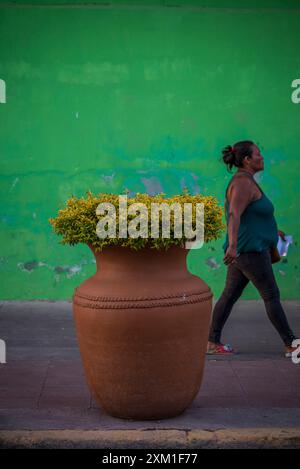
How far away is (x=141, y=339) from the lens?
528 cm

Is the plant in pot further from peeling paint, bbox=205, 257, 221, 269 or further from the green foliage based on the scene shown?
peeling paint, bbox=205, 257, 221, 269

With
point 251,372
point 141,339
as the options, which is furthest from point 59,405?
point 251,372

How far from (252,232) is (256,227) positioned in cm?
7

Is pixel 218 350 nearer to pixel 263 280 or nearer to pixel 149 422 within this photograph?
pixel 263 280

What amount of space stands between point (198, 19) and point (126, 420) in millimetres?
6049

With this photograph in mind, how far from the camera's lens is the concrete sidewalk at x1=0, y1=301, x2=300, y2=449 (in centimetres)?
525

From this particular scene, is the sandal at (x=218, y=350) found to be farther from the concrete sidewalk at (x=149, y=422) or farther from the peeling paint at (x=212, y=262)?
the peeling paint at (x=212, y=262)

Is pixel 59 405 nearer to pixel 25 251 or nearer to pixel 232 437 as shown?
pixel 232 437

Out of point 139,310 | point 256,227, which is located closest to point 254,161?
point 256,227

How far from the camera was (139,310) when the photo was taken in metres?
5.25

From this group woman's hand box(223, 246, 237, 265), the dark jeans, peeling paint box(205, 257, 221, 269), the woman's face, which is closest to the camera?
woman's hand box(223, 246, 237, 265)

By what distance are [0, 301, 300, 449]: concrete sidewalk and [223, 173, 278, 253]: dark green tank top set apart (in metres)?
1.00

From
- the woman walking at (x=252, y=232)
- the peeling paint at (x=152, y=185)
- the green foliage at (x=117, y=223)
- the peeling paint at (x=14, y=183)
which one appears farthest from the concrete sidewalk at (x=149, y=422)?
the peeling paint at (x=152, y=185)

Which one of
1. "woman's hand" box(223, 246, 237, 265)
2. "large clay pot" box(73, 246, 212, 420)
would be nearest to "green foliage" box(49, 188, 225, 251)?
"large clay pot" box(73, 246, 212, 420)
